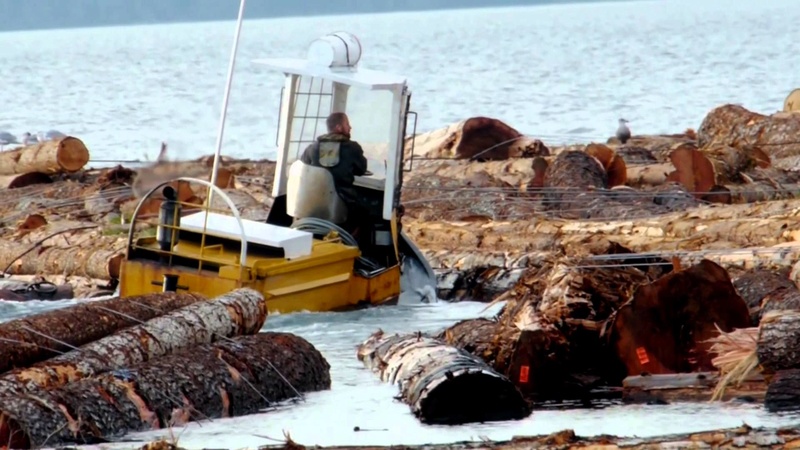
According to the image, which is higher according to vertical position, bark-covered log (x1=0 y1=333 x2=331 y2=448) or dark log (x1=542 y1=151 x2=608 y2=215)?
dark log (x1=542 y1=151 x2=608 y2=215)

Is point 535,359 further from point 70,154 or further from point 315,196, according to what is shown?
point 70,154

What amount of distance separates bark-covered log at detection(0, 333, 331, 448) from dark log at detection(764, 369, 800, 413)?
3.10 m

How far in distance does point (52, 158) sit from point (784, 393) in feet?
47.3

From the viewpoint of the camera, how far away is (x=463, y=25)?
134000 millimetres

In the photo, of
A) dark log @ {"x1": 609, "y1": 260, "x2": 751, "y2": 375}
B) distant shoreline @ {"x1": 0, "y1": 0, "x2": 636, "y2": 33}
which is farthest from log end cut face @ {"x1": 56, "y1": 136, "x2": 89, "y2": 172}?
distant shoreline @ {"x1": 0, "y1": 0, "x2": 636, "y2": 33}

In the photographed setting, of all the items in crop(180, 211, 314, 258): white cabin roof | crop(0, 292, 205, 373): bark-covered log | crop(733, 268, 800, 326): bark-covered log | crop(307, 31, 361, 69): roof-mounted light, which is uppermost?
crop(307, 31, 361, 69): roof-mounted light

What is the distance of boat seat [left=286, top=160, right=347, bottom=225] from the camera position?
16328 millimetres

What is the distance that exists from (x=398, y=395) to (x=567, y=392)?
1149 mm

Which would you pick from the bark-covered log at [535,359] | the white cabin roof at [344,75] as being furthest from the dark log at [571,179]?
the bark-covered log at [535,359]

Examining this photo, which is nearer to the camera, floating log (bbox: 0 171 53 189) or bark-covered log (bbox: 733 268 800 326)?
→ bark-covered log (bbox: 733 268 800 326)

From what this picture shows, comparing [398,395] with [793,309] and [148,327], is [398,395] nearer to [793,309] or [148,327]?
[148,327]

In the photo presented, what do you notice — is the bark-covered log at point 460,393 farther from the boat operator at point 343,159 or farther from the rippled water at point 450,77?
the rippled water at point 450,77

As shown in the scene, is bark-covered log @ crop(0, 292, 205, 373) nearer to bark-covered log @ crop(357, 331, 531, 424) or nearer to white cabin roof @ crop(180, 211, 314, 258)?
white cabin roof @ crop(180, 211, 314, 258)

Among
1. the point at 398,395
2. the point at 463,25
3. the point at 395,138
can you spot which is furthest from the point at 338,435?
the point at 463,25
